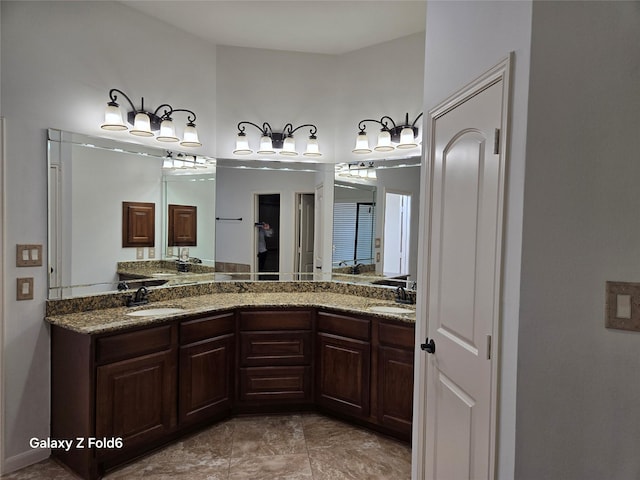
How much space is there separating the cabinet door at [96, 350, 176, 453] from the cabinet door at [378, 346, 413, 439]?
1362 millimetres

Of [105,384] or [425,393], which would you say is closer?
[425,393]

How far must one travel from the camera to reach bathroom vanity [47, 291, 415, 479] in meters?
2.25

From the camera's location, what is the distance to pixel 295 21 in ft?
9.70

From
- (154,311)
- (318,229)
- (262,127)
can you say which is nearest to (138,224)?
(154,311)

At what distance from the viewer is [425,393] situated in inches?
75.7

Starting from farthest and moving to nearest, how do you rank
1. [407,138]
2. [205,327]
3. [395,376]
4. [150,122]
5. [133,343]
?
[407,138] < [150,122] < [205,327] < [395,376] < [133,343]

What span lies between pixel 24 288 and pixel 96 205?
0.65 m

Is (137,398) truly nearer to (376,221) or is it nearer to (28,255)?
(28,255)

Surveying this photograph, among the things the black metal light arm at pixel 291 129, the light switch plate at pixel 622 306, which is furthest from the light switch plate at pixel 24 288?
the light switch plate at pixel 622 306

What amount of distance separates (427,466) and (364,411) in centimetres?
91

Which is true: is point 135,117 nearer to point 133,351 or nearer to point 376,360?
point 133,351

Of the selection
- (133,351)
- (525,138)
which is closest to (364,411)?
(133,351)

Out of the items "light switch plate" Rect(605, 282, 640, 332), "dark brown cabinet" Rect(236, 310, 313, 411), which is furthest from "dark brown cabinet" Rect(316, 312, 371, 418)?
"light switch plate" Rect(605, 282, 640, 332)

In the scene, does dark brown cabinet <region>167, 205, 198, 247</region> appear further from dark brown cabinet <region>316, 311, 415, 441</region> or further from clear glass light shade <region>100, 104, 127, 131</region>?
dark brown cabinet <region>316, 311, 415, 441</region>
